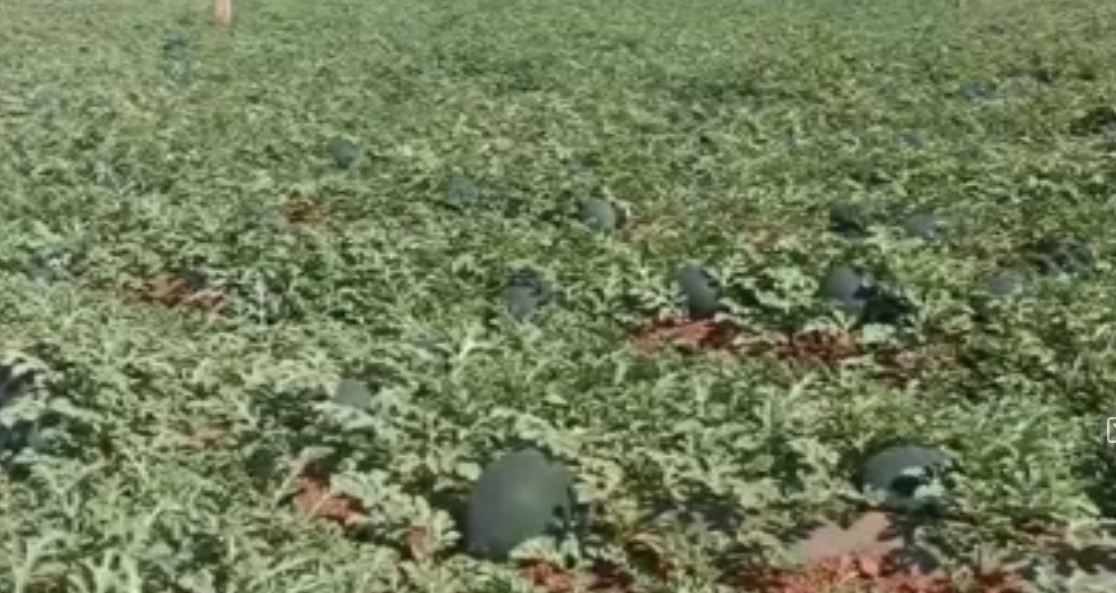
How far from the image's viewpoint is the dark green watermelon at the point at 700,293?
328 inches

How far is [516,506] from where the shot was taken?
5453mm

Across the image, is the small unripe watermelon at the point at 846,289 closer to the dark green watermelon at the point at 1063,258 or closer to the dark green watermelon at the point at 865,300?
the dark green watermelon at the point at 865,300

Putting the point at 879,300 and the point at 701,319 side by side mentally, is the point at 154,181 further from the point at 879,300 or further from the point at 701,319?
the point at 879,300

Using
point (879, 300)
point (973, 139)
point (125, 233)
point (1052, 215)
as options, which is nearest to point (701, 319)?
point (879, 300)

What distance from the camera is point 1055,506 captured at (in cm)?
556

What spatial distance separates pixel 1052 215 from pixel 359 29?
46.9 feet

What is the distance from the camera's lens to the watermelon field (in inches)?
213

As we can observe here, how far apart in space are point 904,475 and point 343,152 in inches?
285

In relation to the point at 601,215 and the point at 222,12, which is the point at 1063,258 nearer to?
the point at 601,215

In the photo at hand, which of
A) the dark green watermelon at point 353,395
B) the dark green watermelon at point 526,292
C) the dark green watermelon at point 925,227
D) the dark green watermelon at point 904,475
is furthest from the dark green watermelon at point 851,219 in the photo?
the dark green watermelon at point 353,395

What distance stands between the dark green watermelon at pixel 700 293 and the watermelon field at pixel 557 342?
22 mm

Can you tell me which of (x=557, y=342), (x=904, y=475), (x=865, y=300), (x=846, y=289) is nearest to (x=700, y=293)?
(x=846, y=289)

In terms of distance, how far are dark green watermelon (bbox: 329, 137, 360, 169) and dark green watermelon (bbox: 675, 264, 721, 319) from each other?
4.18 metres

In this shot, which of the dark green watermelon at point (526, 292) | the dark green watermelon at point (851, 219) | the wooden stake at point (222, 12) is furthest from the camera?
the wooden stake at point (222, 12)
